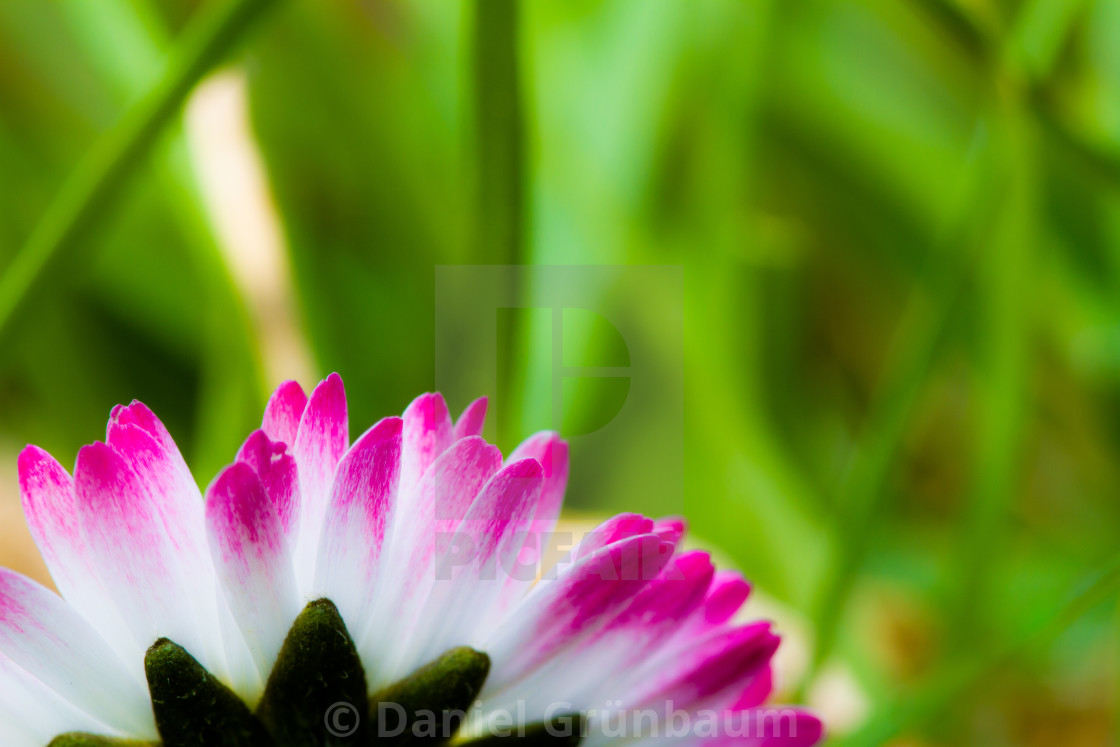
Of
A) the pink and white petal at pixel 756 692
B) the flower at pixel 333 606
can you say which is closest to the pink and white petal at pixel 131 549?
the flower at pixel 333 606

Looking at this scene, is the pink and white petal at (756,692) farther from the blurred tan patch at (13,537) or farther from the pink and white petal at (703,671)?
the blurred tan patch at (13,537)

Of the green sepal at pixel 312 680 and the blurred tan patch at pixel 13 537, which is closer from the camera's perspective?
the green sepal at pixel 312 680

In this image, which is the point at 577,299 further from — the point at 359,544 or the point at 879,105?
the point at 359,544

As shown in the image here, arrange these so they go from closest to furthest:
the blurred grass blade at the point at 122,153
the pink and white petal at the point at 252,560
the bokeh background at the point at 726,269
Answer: the pink and white petal at the point at 252,560 < the blurred grass blade at the point at 122,153 < the bokeh background at the point at 726,269

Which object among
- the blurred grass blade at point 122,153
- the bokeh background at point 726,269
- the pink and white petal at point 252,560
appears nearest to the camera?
the pink and white petal at point 252,560

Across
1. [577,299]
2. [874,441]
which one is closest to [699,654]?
[874,441]

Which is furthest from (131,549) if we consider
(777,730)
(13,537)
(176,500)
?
(13,537)
